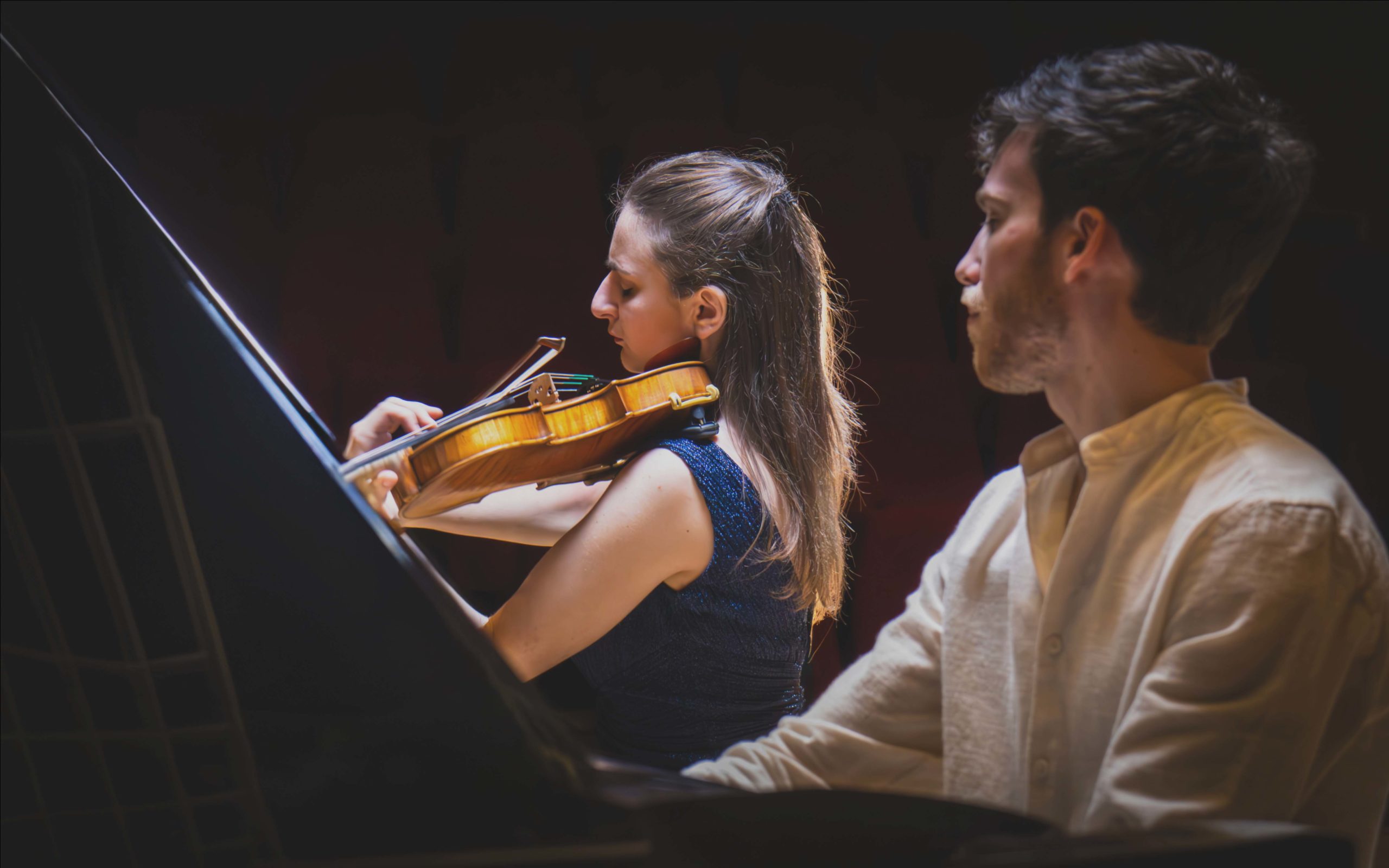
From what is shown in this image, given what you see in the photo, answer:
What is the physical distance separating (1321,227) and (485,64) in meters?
0.77

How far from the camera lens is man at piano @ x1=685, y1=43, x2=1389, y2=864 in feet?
1.15

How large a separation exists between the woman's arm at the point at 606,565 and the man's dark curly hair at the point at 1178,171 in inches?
13.4

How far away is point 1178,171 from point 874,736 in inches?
11.0

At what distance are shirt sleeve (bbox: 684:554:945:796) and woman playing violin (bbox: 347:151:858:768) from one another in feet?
0.70

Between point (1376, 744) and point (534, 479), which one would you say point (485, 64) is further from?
point (1376, 744)

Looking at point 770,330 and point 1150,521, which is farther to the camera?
point 770,330

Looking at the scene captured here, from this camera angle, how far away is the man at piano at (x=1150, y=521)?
13.8 inches

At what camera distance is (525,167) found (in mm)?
1005

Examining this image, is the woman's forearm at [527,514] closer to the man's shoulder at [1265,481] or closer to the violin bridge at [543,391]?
the violin bridge at [543,391]

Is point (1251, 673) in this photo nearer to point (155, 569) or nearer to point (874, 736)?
point (874, 736)

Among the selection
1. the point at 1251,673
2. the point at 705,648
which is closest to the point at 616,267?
the point at 705,648

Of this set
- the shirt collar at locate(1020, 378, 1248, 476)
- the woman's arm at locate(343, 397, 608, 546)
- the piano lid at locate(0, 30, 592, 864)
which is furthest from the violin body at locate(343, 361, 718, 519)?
the shirt collar at locate(1020, 378, 1248, 476)

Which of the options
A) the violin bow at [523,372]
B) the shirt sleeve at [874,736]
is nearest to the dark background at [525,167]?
the violin bow at [523,372]

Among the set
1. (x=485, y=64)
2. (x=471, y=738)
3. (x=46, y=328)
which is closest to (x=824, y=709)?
(x=471, y=738)
